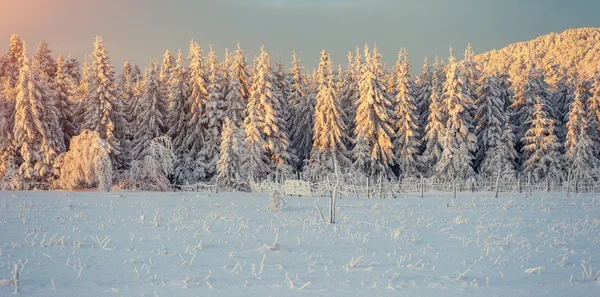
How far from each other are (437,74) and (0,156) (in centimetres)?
4308

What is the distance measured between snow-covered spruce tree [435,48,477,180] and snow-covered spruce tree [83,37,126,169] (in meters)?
28.2

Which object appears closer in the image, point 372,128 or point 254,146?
point 254,146

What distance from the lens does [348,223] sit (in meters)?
17.0

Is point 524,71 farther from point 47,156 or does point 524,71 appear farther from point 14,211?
point 14,211

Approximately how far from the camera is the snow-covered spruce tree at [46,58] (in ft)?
204

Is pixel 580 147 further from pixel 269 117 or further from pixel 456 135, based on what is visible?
pixel 269 117

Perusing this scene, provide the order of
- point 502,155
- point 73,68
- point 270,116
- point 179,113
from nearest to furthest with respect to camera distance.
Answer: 1. point 270,116
2. point 502,155
3. point 179,113
4. point 73,68

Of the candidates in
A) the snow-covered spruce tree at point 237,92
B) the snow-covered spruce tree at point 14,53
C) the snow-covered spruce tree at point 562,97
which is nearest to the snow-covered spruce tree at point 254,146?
the snow-covered spruce tree at point 237,92

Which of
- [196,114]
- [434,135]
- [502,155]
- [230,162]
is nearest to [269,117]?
[230,162]

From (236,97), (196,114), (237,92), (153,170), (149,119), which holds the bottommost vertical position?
(153,170)

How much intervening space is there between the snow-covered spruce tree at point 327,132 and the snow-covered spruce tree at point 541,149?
16906mm

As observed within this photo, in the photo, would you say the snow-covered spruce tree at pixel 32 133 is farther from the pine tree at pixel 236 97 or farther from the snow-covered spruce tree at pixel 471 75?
the snow-covered spruce tree at pixel 471 75

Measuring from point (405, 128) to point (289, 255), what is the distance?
39.8m

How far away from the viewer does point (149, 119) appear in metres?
48.8
